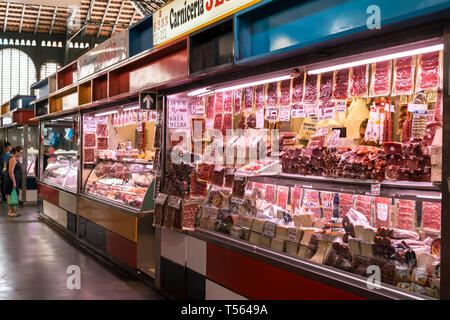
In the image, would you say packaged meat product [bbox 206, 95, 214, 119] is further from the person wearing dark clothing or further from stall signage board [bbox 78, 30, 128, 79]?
the person wearing dark clothing

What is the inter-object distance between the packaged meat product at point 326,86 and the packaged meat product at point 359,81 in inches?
8.3

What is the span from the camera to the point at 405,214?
3.44 meters

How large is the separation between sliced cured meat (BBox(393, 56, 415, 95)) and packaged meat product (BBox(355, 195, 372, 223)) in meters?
0.85

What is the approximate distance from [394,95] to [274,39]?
97 centimetres

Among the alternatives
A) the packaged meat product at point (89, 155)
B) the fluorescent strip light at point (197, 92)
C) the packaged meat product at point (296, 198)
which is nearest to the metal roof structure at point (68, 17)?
the packaged meat product at point (89, 155)

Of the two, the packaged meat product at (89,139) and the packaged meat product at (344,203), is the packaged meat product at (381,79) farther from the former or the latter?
Answer: the packaged meat product at (89,139)

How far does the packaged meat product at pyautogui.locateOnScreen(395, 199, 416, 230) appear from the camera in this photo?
3398 mm

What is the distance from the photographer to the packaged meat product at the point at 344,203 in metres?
3.88

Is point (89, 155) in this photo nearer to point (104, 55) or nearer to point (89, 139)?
point (89, 139)

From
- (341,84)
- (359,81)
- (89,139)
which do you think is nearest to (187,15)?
(341,84)

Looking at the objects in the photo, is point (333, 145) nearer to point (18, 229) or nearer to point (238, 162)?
point (238, 162)

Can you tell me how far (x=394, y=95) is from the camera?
3.53 meters
